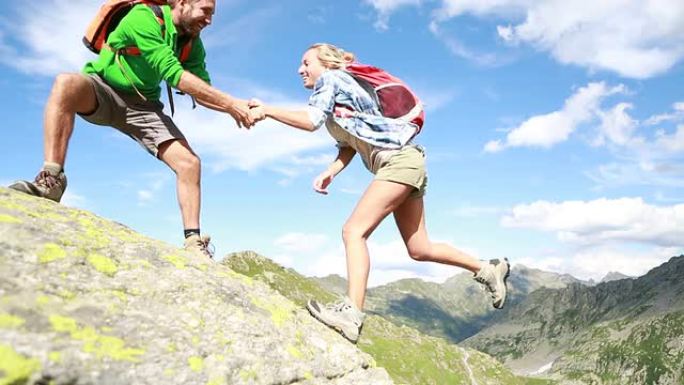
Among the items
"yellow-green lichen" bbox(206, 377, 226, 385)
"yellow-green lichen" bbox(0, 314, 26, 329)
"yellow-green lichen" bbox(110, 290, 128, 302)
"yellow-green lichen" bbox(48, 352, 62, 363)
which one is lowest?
"yellow-green lichen" bbox(206, 377, 226, 385)

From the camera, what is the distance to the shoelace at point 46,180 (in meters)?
7.60

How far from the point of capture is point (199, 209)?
907cm

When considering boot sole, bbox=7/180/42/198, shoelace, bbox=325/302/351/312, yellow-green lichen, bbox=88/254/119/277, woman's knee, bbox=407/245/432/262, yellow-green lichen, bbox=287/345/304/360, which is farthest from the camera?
woman's knee, bbox=407/245/432/262

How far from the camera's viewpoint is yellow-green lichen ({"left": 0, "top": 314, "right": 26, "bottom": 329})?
3.87m

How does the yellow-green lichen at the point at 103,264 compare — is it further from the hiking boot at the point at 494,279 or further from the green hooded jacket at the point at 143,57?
the hiking boot at the point at 494,279

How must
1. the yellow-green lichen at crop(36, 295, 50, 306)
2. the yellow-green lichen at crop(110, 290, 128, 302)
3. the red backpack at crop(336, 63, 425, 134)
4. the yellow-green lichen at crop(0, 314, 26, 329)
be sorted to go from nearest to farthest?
the yellow-green lichen at crop(0, 314, 26, 329)
the yellow-green lichen at crop(36, 295, 50, 306)
the yellow-green lichen at crop(110, 290, 128, 302)
the red backpack at crop(336, 63, 425, 134)

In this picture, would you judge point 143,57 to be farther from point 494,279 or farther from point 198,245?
point 494,279

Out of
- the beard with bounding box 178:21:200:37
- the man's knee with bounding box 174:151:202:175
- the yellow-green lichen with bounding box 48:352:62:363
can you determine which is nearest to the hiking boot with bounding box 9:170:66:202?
the man's knee with bounding box 174:151:202:175

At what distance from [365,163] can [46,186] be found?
15.8 feet

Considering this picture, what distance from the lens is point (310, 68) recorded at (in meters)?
8.57

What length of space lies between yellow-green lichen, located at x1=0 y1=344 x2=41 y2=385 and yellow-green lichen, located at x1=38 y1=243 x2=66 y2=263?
123 cm

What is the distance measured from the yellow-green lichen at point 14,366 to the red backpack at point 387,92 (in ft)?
19.3

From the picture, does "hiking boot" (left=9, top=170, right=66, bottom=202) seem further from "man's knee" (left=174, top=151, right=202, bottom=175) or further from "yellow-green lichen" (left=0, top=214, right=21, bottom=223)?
"yellow-green lichen" (left=0, top=214, right=21, bottom=223)

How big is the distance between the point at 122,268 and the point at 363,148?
4.32 m
